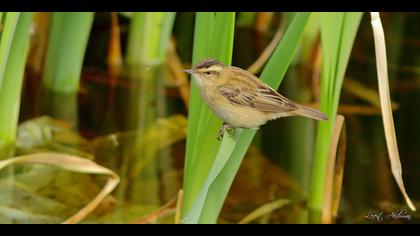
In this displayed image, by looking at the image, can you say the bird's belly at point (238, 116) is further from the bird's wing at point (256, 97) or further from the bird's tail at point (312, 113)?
the bird's tail at point (312, 113)

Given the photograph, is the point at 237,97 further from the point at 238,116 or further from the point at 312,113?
the point at 312,113

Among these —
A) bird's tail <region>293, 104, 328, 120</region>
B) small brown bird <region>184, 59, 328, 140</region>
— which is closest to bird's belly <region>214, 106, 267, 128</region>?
small brown bird <region>184, 59, 328, 140</region>

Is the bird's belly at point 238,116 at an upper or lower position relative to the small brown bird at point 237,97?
lower

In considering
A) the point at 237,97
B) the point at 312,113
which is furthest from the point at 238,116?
the point at 312,113

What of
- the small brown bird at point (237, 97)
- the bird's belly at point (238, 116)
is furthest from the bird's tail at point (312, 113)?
the bird's belly at point (238, 116)

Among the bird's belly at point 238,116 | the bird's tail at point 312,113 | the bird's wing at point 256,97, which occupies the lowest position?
the bird's belly at point 238,116

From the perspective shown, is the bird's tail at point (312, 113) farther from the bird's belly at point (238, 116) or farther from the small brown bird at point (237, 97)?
the bird's belly at point (238, 116)

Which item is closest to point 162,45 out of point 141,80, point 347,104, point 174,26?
point 141,80

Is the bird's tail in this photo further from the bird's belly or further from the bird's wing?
the bird's belly
